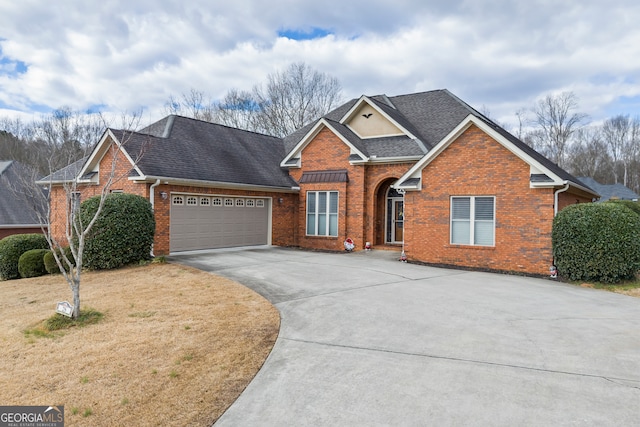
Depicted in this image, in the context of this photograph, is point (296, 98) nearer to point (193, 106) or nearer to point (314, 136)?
point (193, 106)

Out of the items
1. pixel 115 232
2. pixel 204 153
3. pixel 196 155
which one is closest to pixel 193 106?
Result: pixel 204 153

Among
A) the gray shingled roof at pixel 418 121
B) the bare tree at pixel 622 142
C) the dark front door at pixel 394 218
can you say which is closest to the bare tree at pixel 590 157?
the bare tree at pixel 622 142

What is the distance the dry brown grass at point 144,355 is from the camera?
4309mm

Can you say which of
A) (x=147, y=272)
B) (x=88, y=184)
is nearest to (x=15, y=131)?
(x=88, y=184)

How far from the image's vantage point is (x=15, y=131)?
141 ft

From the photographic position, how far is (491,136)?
13.0 m

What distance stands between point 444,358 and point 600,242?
7.92 m

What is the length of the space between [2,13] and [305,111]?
26.7 m

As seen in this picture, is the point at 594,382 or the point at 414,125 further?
the point at 414,125

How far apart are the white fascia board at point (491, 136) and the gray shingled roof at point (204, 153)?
21.8 ft

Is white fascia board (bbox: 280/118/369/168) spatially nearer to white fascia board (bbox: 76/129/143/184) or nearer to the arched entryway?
the arched entryway

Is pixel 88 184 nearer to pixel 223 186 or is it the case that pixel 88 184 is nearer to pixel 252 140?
pixel 223 186

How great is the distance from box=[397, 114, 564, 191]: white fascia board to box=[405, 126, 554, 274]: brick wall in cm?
16

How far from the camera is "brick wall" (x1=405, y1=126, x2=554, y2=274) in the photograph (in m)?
12.4
